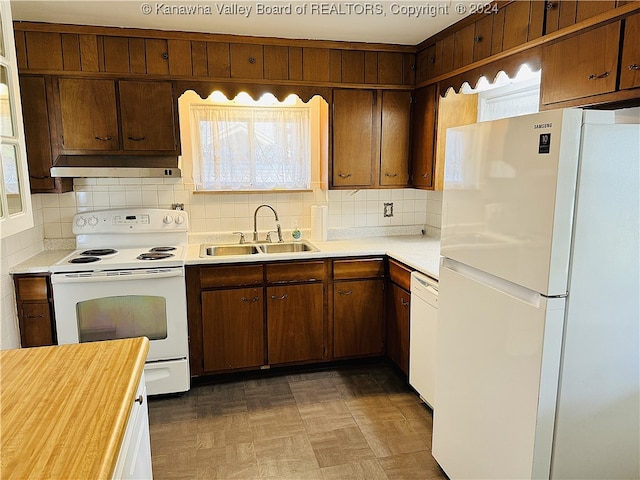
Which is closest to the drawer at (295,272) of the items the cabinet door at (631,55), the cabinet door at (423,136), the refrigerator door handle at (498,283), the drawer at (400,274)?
the drawer at (400,274)

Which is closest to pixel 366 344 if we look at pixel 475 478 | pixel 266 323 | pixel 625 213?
pixel 266 323

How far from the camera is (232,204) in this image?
3.57 m

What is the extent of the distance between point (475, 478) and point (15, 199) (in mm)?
2050

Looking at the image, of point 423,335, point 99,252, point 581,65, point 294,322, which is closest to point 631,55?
point 581,65

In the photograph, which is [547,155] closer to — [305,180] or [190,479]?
[190,479]

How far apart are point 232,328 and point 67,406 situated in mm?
1964

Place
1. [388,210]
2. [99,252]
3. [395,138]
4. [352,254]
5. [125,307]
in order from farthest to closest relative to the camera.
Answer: [388,210], [395,138], [352,254], [99,252], [125,307]

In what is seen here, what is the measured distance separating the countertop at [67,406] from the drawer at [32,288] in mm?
1468

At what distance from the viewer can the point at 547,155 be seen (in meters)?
1.40

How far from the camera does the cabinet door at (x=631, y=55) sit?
5.52ft

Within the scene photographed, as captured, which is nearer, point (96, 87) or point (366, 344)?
point (96, 87)

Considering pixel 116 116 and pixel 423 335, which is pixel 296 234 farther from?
pixel 116 116

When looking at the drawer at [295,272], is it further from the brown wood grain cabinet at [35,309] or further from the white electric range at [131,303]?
the brown wood grain cabinet at [35,309]

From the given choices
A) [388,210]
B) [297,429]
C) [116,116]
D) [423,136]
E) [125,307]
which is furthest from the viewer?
[388,210]
